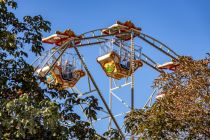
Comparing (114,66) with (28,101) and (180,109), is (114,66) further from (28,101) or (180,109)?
(28,101)

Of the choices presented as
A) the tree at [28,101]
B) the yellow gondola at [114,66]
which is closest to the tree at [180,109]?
the tree at [28,101]

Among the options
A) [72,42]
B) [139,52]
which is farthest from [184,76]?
[139,52]

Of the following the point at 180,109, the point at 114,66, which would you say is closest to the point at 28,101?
the point at 180,109

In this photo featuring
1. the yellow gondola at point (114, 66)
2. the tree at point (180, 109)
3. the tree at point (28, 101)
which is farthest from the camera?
the yellow gondola at point (114, 66)

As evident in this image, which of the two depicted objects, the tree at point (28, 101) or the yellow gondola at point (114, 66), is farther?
the yellow gondola at point (114, 66)

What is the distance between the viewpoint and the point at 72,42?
2886cm

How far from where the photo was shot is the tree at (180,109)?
50.1 ft

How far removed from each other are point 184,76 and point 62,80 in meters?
17.1

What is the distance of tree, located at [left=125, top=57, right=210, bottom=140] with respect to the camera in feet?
50.1

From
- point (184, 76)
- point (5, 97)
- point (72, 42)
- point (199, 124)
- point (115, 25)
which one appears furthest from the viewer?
point (115, 25)

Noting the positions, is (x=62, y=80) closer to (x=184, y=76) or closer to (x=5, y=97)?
(x=184, y=76)

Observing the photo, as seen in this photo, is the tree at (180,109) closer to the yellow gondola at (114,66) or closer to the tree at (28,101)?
the tree at (28,101)

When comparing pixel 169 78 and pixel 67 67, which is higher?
pixel 67 67

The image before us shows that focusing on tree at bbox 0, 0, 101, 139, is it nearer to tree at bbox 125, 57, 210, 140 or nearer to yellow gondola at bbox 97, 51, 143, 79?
tree at bbox 125, 57, 210, 140
